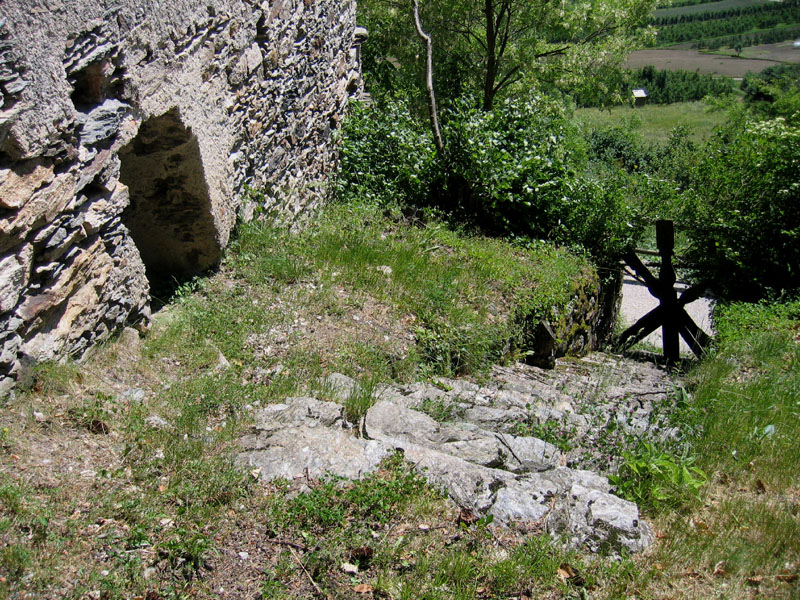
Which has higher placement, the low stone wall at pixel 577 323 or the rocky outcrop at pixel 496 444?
the rocky outcrop at pixel 496 444

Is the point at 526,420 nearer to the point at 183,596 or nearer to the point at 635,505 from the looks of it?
the point at 635,505

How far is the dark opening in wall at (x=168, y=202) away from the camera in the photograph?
5.07 metres

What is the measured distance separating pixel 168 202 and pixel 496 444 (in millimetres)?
3477

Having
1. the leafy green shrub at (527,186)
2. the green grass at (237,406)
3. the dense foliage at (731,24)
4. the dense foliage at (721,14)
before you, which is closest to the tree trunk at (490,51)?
the leafy green shrub at (527,186)

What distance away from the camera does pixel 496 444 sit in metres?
3.90

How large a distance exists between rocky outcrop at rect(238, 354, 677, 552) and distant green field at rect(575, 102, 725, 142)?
108ft

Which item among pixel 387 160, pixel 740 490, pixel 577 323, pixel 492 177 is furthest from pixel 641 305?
pixel 740 490

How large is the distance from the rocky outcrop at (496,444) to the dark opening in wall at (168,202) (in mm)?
2050

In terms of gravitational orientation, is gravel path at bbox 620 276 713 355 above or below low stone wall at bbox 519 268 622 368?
below

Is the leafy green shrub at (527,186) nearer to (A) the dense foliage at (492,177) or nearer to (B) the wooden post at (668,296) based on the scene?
(A) the dense foliage at (492,177)

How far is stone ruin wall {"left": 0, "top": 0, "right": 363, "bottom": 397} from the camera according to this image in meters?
3.32

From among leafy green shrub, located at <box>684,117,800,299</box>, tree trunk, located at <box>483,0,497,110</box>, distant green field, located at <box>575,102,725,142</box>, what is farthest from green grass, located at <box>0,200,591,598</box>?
distant green field, located at <box>575,102,725,142</box>

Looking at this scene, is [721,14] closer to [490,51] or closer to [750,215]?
[490,51]

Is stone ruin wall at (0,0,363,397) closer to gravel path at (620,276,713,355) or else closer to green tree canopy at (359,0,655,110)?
green tree canopy at (359,0,655,110)
